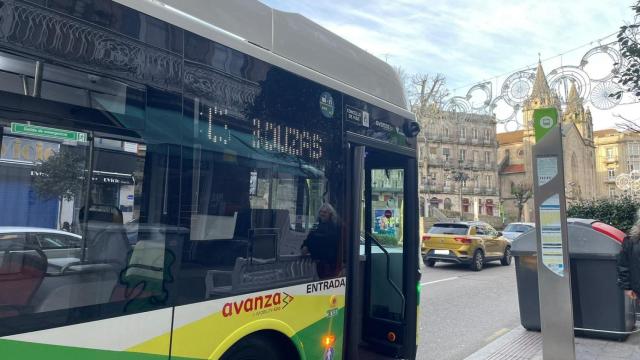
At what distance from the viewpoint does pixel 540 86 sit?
36.9 feet

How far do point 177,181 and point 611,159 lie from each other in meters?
89.0

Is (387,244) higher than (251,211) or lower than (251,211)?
lower

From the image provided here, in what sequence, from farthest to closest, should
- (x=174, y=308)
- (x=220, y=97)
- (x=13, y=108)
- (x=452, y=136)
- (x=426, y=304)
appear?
(x=452, y=136) → (x=426, y=304) → (x=220, y=97) → (x=174, y=308) → (x=13, y=108)

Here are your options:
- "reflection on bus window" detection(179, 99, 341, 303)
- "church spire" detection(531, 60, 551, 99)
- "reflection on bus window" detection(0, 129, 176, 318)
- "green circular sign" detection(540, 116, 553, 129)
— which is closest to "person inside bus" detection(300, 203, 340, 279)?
"reflection on bus window" detection(179, 99, 341, 303)

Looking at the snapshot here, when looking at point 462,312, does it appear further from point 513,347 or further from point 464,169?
point 464,169

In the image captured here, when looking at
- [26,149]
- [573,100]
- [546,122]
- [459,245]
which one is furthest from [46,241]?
[459,245]

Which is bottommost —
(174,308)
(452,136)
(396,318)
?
(396,318)

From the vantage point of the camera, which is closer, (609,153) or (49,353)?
(49,353)

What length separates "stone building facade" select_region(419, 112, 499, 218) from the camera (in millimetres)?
74688

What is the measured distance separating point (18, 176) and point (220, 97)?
1.15 m

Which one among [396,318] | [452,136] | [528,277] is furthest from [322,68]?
[452,136]

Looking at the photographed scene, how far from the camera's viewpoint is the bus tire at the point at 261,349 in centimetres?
279

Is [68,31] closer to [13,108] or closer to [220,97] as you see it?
[13,108]

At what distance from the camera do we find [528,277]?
22.7 ft
